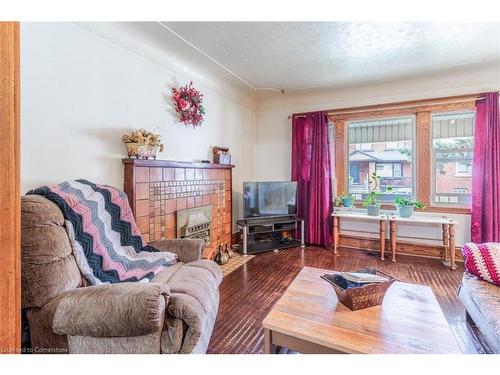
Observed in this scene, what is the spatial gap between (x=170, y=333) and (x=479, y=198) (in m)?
3.70

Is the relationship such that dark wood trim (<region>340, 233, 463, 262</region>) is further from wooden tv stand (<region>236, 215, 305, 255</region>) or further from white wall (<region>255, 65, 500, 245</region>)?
wooden tv stand (<region>236, 215, 305, 255</region>)

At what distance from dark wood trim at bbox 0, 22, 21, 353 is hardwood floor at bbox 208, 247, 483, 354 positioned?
3.83 ft

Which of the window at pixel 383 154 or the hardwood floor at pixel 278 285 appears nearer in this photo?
the hardwood floor at pixel 278 285

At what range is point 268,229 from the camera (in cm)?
366

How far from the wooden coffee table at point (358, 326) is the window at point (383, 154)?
253cm

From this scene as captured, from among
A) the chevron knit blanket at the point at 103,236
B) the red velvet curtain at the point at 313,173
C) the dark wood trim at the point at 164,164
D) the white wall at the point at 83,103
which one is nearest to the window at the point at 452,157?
the red velvet curtain at the point at 313,173

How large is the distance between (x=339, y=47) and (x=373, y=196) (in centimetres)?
202

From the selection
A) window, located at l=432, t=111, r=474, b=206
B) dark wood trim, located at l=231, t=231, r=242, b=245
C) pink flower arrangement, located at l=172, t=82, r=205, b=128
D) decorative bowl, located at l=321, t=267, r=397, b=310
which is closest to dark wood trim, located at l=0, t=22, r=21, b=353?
decorative bowl, located at l=321, t=267, r=397, b=310

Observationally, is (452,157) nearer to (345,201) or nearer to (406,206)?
(406,206)

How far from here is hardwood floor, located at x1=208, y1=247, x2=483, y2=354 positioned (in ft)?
5.47

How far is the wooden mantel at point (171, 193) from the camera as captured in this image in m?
2.26

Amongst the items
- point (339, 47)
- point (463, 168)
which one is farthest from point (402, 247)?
point (339, 47)

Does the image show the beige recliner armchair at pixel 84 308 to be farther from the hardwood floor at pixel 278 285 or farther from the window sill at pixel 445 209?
the window sill at pixel 445 209
